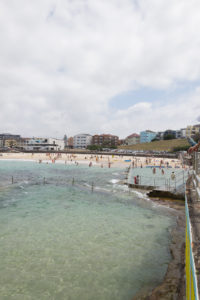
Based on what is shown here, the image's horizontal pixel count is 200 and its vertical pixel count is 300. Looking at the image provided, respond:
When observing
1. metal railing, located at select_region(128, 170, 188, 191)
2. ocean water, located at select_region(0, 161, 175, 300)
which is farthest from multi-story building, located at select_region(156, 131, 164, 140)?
ocean water, located at select_region(0, 161, 175, 300)

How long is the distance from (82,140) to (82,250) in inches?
6454

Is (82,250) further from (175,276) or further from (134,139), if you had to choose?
(134,139)

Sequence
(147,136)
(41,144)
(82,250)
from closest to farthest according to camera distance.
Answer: (82,250) → (41,144) → (147,136)

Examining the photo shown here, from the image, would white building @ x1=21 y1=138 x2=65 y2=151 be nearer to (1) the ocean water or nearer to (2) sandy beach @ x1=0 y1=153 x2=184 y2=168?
(2) sandy beach @ x1=0 y1=153 x2=184 y2=168

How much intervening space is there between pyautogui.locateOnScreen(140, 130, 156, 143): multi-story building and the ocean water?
159m

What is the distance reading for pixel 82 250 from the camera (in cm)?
971

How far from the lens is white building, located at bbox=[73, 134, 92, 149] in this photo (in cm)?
17062

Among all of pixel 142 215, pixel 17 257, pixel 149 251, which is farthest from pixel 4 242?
pixel 142 215

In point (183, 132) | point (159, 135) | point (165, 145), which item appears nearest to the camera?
point (165, 145)

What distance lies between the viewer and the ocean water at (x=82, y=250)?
23.5 feet

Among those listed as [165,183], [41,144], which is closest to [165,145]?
[41,144]

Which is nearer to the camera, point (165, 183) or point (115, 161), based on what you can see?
point (165, 183)

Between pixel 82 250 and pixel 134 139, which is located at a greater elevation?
pixel 134 139

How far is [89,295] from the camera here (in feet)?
22.3
